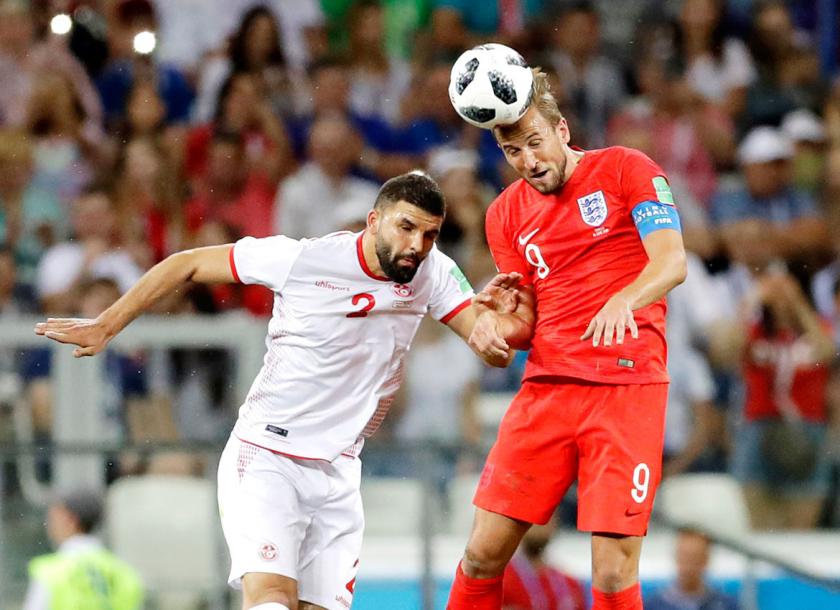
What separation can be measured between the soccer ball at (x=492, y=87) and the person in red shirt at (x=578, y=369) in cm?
6

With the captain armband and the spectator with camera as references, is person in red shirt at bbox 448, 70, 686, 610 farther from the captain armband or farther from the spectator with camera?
the spectator with camera

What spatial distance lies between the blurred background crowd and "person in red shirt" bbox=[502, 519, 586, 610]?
23.3 inches

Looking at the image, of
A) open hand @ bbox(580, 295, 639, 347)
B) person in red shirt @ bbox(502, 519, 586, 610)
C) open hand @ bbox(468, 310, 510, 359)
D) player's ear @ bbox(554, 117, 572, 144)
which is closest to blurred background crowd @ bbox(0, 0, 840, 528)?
person in red shirt @ bbox(502, 519, 586, 610)

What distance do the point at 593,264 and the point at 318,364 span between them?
1.13 metres

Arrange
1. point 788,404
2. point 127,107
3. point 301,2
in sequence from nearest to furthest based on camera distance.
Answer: point 788,404
point 127,107
point 301,2

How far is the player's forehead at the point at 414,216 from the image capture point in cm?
551

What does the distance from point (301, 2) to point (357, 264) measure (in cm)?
533

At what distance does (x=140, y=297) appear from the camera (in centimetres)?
555

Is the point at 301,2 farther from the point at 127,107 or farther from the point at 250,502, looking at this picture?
the point at 250,502

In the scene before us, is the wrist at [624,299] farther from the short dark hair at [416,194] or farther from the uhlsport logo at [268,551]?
the uhlsport logo at [268,551]

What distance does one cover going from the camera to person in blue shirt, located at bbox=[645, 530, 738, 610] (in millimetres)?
7941

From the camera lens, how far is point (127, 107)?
995 cm

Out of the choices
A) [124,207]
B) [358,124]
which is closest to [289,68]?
[358,124]

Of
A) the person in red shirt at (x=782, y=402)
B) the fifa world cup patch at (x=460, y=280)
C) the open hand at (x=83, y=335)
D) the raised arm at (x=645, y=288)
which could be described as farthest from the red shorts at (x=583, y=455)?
the person in red shirt at (x=782, y=402)
